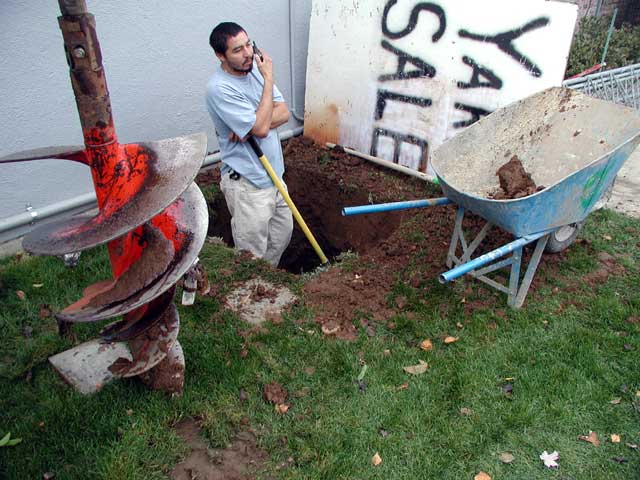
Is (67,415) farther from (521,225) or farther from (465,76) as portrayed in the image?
(465,76)

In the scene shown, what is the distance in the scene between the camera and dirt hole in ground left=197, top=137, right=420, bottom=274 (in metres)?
5.47

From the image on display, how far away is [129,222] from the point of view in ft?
6.99

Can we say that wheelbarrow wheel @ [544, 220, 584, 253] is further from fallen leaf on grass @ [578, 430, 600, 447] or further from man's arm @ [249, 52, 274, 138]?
man's arm @ [249, 52, 274, 138]

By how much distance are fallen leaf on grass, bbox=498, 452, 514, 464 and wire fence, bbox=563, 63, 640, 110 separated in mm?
5173

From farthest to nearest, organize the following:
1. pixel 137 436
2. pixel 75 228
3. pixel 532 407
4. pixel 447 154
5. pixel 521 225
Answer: pixel 447 154 → pixel 521 225 → pixel 532 407 → pixel 137 436 → pixel 75 228

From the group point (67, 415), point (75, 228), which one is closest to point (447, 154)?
point (75, 228)

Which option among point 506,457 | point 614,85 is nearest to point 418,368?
point 506,457

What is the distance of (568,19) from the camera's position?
431 centimetres

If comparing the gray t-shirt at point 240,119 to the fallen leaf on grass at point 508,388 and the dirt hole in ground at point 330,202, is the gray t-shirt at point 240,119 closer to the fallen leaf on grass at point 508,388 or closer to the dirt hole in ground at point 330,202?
the dirt hole in ground at point 330,202

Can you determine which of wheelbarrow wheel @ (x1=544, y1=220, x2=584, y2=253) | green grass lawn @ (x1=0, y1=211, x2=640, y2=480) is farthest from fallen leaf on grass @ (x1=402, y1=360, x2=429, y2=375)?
wheelbarrow wheel @ (x1=544, y1=220, x2=584, y2=253)

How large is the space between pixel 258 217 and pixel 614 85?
5628 mm

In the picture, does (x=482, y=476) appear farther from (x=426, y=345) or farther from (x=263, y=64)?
(x=263, y=64)

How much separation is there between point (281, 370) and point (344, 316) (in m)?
0.70

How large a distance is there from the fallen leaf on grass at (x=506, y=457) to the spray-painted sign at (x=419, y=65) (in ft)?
10.5
